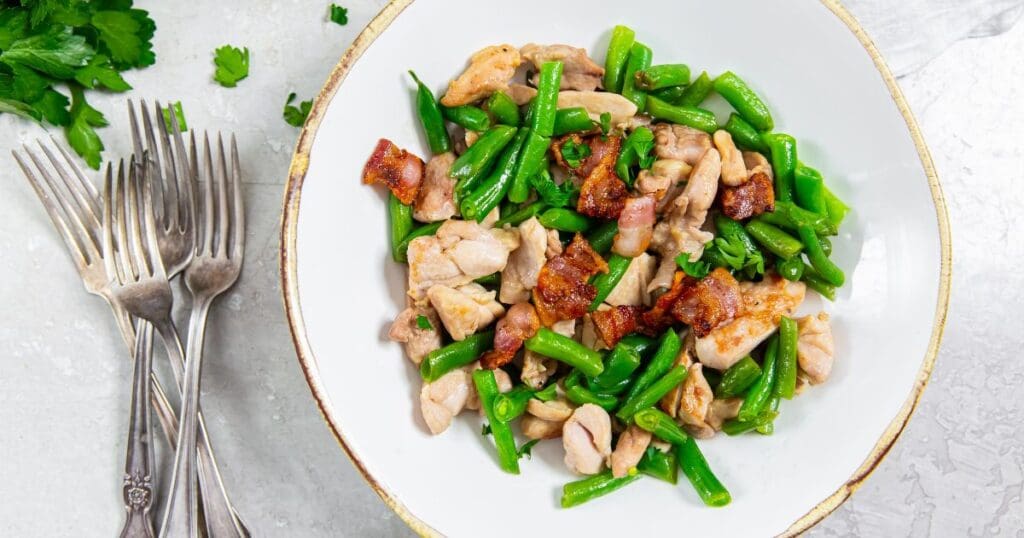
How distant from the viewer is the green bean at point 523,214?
8.84 ft

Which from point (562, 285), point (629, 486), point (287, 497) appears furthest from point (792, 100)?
point (287, 497)

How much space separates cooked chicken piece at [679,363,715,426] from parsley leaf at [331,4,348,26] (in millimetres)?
1938

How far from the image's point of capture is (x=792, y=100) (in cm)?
279

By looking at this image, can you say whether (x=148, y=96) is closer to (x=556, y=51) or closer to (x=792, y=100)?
(x=556, y=51)

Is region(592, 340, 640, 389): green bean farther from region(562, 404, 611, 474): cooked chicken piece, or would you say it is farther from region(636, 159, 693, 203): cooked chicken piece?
region(636, 159, 693, 203): cooked chicken piece

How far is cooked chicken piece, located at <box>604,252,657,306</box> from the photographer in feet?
9.05

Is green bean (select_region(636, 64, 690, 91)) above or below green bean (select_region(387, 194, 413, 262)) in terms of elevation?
above

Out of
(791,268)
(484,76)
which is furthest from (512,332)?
(791,268)

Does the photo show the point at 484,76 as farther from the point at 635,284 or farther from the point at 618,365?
the point at 618,365

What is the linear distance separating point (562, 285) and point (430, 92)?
2.56 ft

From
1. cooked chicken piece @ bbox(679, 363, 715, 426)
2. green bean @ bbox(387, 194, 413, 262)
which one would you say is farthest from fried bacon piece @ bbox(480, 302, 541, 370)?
cooked chicken piece @ bbox(679, 363, 715, 426)

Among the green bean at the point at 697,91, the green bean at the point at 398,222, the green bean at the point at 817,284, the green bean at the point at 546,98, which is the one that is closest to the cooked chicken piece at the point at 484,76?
the green bean at the point at 546,98

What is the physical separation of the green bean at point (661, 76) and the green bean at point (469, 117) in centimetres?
55

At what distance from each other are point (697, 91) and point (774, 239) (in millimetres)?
592
